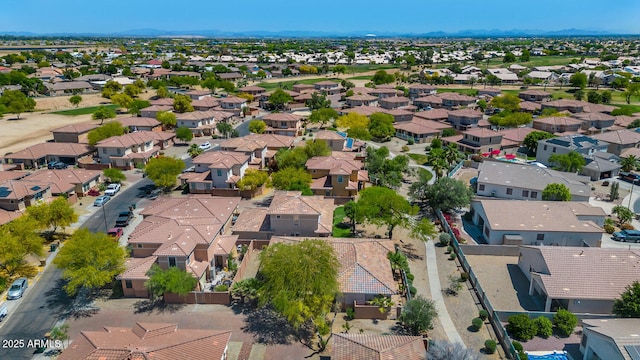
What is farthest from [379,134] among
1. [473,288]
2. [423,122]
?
[473,288]

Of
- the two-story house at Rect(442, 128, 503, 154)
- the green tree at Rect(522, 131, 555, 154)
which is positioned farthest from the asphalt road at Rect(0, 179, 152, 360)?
the green tree at Rect(522, 131, 555, 154)

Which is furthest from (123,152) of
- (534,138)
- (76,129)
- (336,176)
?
(534,138)

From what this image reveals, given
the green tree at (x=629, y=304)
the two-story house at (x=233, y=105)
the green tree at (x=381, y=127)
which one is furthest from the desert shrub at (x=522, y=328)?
the two-story house at (x=233, y=105)

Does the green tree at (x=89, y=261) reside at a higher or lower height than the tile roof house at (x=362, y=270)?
higher

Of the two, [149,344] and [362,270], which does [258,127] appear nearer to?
[362,270]

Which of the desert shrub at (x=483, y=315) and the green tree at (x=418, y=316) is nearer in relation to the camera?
the green tree at (x=418, y=316)

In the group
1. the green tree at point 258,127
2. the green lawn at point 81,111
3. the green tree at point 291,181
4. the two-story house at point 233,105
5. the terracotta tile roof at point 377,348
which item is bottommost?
the terracotta tile roof at point 377,348

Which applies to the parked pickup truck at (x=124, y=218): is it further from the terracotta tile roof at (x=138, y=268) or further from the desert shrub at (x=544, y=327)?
the desert shrub at (x=544, y=327)
